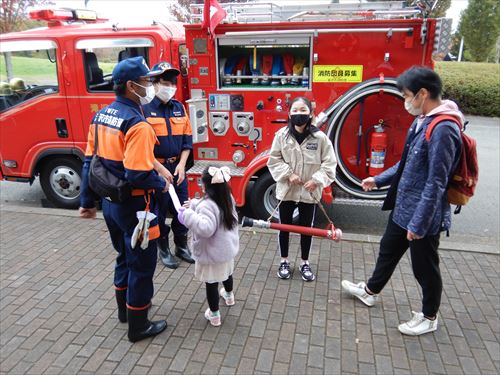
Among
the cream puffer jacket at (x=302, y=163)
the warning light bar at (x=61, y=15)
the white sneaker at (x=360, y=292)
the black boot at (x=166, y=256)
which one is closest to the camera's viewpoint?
the white sneaker at (x=360, y=292)

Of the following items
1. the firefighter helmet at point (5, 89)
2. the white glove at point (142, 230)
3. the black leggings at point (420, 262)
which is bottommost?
the black leggings at point (420, 262)

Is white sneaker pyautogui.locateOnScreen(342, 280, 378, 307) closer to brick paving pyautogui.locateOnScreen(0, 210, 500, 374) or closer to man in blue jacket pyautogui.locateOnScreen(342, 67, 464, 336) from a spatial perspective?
brick paving pyautogui.locateOnScreen(0, 210, 500, 374)

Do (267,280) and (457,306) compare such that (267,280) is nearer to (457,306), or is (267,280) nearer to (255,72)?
(457,306)

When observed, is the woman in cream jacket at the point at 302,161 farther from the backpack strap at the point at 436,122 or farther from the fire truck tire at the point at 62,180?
the fire truck tire at the point at 62,180

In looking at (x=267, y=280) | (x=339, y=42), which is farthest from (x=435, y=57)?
(x=267, y=280)

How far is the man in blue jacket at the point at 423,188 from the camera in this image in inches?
110

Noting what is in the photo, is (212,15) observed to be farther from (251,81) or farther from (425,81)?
(425,81)

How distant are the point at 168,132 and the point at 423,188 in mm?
2314

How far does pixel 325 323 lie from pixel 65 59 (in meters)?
4.46

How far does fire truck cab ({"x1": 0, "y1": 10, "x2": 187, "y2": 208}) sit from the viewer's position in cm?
528

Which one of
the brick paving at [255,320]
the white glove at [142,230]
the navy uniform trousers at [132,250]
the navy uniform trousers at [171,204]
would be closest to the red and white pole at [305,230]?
the brick paving at [255,320]

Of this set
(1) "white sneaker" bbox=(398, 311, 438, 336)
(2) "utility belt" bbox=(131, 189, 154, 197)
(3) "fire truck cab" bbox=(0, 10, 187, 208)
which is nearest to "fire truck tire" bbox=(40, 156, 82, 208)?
(3) "fire truck cab" bbox=(0, 10, 187, 208)

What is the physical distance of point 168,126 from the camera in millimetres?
4066

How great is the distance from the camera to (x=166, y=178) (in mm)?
3262
